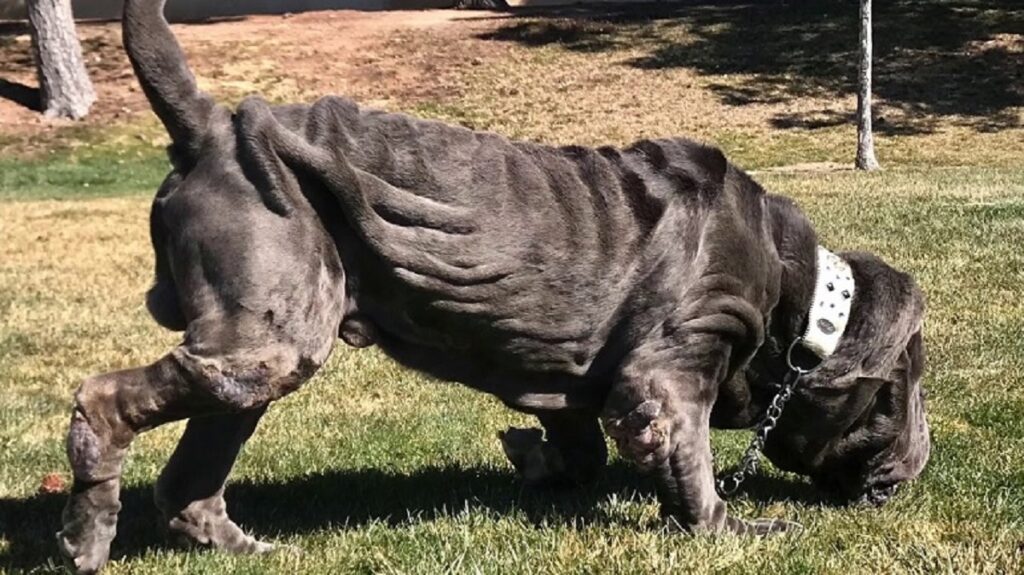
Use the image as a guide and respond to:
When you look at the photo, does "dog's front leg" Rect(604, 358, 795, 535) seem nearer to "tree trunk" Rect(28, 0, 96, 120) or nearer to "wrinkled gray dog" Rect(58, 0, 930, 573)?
"wrinkled gray dog" Rect(58, 0, 930, 573)

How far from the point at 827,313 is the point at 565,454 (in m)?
1.28

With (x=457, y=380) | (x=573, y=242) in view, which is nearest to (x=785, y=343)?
(x=573, y=242)

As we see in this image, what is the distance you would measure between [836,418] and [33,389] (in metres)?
4.99

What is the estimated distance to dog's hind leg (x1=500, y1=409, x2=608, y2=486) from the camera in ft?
16.9

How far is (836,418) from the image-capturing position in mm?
4656

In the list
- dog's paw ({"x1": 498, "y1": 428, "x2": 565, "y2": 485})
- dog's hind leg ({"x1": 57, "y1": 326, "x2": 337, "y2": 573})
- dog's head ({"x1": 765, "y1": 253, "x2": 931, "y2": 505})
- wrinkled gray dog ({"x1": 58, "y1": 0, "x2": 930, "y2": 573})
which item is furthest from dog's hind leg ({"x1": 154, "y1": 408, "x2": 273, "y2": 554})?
dog's head ({"x1": 765, "y1": 253, "x2": 931, "y2": 505})

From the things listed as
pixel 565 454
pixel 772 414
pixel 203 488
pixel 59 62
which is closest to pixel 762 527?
pixel 772 414

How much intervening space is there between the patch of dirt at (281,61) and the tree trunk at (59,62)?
327 mm

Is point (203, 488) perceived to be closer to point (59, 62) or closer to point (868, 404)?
point (868, 404)

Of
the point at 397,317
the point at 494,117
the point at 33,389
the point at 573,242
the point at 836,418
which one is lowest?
the point at 494,117

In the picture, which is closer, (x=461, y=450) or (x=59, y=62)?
(x=461, y=450)

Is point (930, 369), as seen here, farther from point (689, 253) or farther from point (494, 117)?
point (494, 117)

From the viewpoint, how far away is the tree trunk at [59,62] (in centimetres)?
2136

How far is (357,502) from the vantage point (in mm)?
5199
